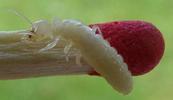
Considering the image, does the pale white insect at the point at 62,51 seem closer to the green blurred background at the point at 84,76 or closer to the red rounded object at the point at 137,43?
the red rounded object at the point at 137,43

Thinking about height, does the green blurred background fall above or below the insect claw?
below

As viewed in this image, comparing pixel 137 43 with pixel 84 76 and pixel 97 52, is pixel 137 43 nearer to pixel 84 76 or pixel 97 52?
pixel 97 52

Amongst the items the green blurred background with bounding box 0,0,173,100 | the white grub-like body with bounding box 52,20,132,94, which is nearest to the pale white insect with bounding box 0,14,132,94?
the white grub-like body with bounding box 52,20,132,94

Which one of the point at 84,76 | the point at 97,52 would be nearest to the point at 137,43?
the point at 97,52

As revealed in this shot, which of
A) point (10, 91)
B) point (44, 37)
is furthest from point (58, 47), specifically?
point (10, 91)

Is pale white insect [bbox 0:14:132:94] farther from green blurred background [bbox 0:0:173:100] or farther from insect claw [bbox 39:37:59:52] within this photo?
green blurred background [bbox 0:0:173:100]

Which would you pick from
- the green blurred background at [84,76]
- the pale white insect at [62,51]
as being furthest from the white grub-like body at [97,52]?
the green blurred background at [84,76]

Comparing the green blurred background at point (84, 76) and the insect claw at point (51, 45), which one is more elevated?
the insect claw at point (51, 45)
